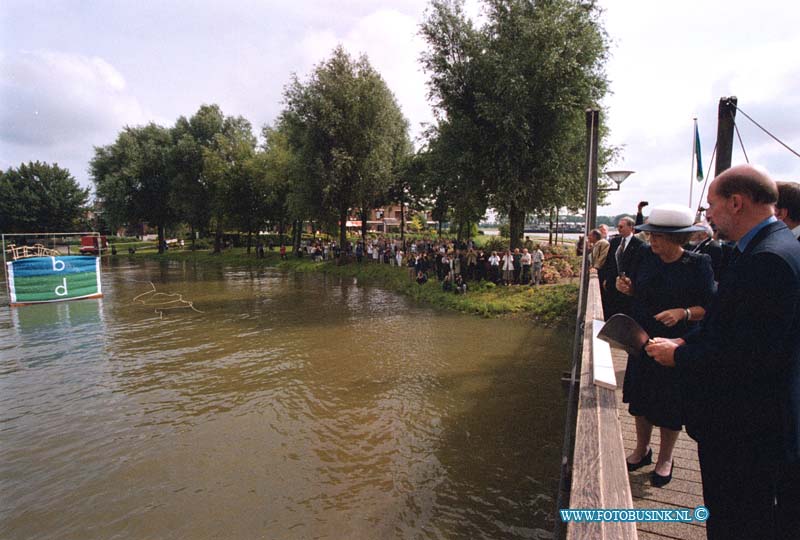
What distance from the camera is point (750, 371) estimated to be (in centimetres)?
194

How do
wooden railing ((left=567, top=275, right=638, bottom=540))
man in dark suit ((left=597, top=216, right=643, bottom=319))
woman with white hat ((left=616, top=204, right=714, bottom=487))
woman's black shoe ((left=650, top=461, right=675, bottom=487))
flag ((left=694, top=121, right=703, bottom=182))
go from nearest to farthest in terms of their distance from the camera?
1. wooden railing ((left=567, top=275, right=638, bottom=540))
2. woman with white hat ((left=616, top=204, right=714, bottom=487))
3. woman's black shoe ((left=650, top=461, right=675, bottom=487))
4. man in dark suit ((left=597, top=216, right=643, bottom=319))
5. flag ((left=694, top=121, right=703, bottom=182))

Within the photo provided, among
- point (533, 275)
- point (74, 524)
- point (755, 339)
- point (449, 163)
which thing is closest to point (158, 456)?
point (74, 524)

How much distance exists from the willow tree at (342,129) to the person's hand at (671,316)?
2768 centimetres

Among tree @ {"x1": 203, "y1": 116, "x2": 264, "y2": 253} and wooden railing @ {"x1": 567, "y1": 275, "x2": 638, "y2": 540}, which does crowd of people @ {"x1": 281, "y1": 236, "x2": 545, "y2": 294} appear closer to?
wooden railing @ {"x1": 567, "y1": 275, "x2": 638, "y2": 540}

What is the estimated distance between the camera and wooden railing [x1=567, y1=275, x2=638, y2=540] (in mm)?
2127

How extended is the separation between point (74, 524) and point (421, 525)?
177 inches

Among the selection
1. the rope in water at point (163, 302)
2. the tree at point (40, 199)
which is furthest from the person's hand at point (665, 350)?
the tree at point (40, 199)

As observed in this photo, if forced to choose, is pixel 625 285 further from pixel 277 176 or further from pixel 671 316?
pixel 277 176

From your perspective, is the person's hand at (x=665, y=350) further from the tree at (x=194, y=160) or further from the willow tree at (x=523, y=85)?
the tree at (x=194, y=160)

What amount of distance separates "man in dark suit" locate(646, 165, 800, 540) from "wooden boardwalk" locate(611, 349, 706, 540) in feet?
3.86

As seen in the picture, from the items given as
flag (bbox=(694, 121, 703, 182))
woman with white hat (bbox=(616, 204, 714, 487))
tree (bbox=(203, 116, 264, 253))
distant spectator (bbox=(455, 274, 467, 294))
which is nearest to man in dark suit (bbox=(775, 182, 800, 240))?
woman with white hat (bbox=(616, 204, 714, 487))

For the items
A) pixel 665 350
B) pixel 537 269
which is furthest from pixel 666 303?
pixel 537 269

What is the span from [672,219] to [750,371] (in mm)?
1630

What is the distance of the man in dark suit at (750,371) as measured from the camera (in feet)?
6.08
